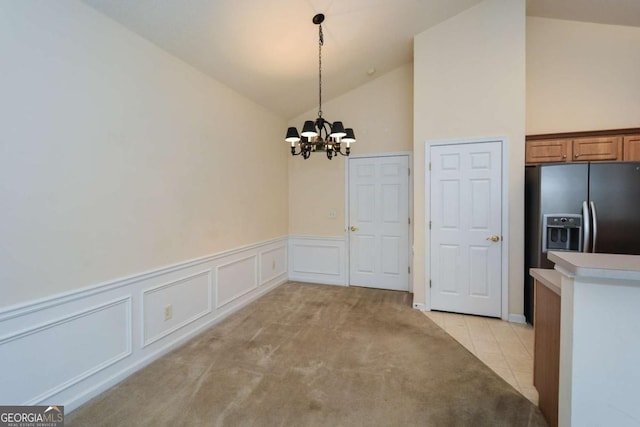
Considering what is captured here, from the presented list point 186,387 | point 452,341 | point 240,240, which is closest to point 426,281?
point 452,341

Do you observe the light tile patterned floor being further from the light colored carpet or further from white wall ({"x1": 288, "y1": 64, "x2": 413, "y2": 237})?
white wall ({"x1": 288, "y1": 64, "x2": 413, "y2": 237})

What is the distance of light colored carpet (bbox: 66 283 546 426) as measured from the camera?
1.83 metres

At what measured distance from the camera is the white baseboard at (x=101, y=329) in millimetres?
1681

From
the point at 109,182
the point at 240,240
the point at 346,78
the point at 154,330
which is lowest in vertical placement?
the point at 154,330

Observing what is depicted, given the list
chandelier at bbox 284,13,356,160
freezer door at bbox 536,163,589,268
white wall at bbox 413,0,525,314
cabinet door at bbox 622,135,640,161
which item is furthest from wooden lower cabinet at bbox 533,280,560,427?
cabinet door at bbox 622,135,640,161

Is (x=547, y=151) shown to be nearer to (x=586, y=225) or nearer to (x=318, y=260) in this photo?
(x=586, y=225)

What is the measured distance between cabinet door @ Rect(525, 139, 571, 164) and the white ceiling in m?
1.55

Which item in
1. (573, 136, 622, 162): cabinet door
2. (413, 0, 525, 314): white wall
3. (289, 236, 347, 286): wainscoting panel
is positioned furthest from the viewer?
(289, 236, 347, 286): wainscoting panel

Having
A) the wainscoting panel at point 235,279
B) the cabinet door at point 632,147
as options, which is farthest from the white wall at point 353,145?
the cabinet door at point 632,147

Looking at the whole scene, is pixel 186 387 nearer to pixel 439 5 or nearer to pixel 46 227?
pixel 46 227

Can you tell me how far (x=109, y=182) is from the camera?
2.13 meters

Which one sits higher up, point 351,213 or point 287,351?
point 351,213

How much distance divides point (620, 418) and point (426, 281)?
253 cm

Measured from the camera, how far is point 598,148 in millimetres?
3438
